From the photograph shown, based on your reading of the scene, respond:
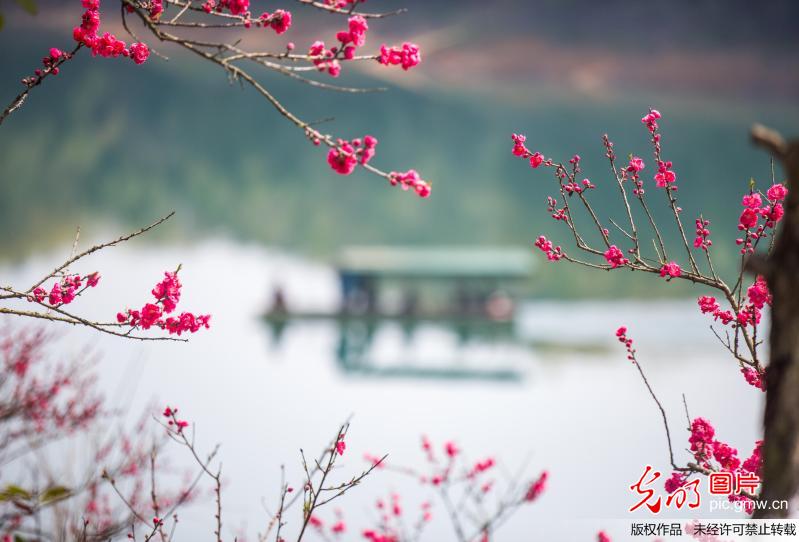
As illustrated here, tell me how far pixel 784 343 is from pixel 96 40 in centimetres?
123

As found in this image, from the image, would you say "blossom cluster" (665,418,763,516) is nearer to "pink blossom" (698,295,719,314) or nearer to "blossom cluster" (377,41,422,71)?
"pink blossom" (698,295,719,314)

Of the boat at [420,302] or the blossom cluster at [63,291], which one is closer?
the blossom cluster at [63,291]

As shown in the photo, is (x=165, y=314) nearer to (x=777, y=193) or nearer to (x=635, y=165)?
(x=635, y=165)

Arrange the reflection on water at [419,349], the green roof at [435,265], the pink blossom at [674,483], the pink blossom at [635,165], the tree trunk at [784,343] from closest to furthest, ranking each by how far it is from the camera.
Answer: the tree trunk at [784,343], the pink blossom at [674,483], the pink blossom at [635,165], the reflection on water at [419,349], the green roof at [435,265]

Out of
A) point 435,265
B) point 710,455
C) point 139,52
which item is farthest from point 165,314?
point 435,265

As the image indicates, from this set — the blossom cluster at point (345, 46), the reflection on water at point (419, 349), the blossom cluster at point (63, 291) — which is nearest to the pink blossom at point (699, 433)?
the blossom cluster at point (345, 46)

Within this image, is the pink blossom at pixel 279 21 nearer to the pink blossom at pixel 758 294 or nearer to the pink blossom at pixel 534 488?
the pink blossom at pixel 758 294

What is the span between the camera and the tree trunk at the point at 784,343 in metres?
0.91

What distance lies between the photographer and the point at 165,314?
4.80 ft

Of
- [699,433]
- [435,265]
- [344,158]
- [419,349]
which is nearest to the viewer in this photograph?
[344,158]

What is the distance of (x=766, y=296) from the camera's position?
1457 mm

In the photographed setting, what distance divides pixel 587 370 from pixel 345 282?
9.34 feet

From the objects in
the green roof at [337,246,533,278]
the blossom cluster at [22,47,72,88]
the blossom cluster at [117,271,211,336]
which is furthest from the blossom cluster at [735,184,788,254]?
the green roof at [337,246,533,278]

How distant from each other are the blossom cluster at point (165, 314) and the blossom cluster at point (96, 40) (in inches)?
16.2
